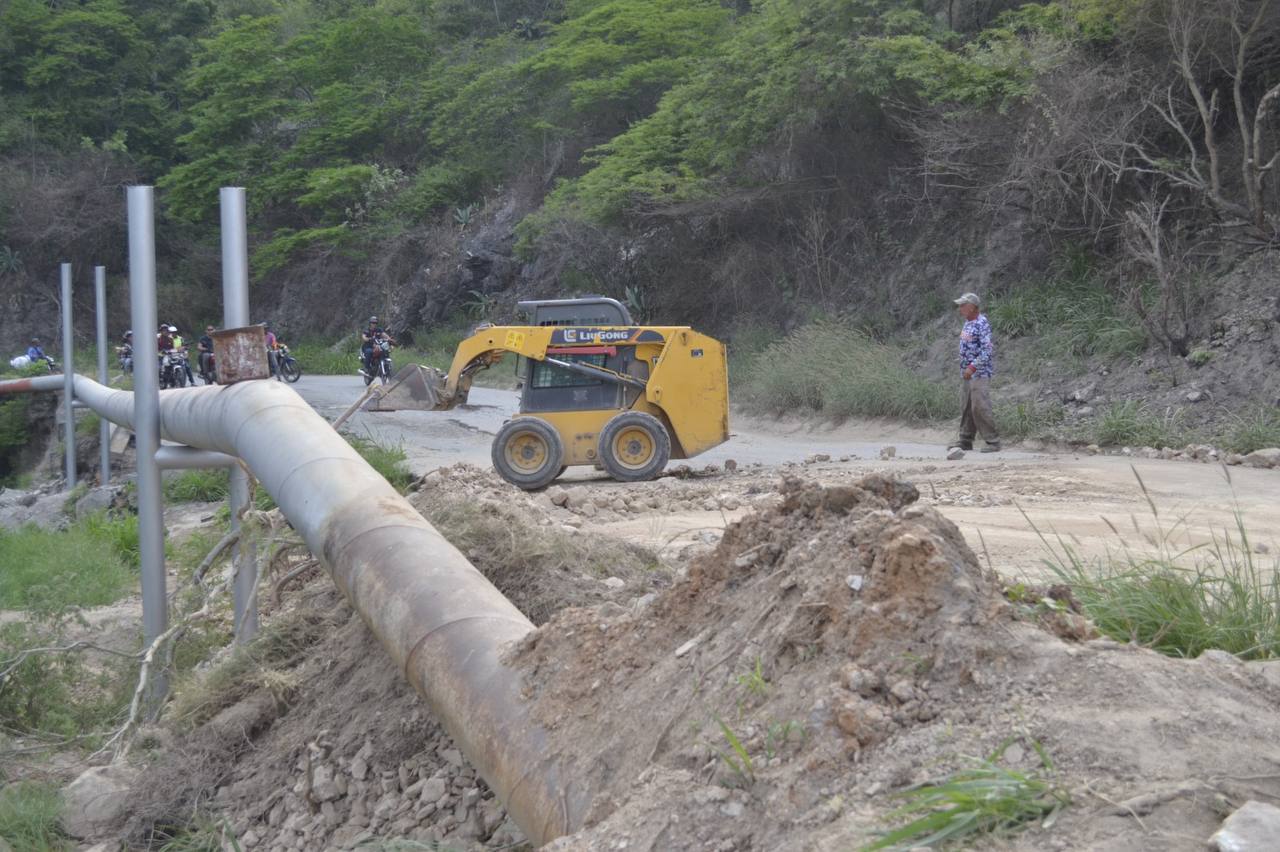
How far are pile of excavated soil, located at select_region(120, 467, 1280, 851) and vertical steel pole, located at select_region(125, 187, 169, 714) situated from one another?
270cm

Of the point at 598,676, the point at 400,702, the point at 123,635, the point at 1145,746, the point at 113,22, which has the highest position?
the point at 113,22

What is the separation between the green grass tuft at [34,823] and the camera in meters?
4.88

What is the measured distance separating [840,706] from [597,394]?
35.8ft

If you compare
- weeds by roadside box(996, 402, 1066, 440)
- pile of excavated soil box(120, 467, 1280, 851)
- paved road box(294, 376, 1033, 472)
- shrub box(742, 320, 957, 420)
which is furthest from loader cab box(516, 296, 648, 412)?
pile of excavated soil box(120, 467, 1280, 851)

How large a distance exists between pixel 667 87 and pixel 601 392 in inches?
963

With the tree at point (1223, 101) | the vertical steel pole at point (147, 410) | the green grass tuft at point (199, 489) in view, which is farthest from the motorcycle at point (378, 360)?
the vertical steel pole at point (147, 410)

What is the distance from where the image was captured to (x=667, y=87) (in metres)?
36.0

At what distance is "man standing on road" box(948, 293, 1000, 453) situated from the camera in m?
14.3

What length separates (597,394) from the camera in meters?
13.4

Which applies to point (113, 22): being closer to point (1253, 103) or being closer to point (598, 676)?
point (1253, 103)

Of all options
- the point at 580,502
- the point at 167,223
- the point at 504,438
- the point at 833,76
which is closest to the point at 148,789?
the point at 580,502

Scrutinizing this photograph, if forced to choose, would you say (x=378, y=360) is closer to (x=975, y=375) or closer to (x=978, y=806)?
(x=975, y=375)

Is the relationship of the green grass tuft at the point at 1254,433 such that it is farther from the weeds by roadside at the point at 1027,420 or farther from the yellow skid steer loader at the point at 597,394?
the yellow skid steer loader at the point at 597,394

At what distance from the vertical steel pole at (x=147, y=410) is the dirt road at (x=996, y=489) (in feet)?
8.86
